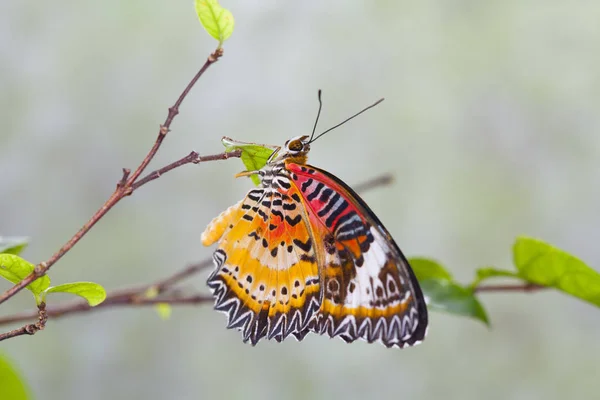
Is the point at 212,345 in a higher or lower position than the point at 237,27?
lower

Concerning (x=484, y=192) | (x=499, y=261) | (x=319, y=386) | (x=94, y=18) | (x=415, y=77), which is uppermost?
(x=94, y=18)

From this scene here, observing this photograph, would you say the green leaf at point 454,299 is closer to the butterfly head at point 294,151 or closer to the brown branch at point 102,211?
the butterfly head at point 294,151

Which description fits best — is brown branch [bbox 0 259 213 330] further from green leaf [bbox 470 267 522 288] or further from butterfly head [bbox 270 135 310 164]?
green leaf [bbox 470 267 522 288]

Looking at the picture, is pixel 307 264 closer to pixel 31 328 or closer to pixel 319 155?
pixel 31 328

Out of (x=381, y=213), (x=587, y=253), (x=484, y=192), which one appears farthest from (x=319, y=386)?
(x=587, y=253)

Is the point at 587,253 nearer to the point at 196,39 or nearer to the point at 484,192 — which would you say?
the point at 484,192

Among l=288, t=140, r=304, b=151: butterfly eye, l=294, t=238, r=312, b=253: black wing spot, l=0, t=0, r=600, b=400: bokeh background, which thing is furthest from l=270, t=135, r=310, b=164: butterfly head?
l=0, t=0, r=600, b=400: bokeh background
